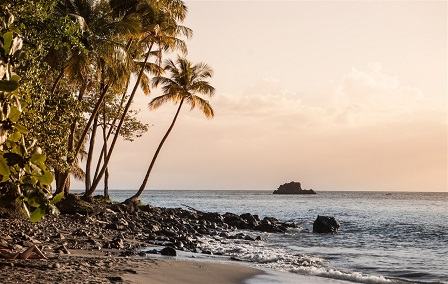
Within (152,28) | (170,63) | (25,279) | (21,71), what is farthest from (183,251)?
(170,63)

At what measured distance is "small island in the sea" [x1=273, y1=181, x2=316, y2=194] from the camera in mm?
184875

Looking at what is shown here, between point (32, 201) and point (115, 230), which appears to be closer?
point (32, 201)

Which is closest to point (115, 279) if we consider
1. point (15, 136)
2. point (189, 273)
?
point (189, 273)

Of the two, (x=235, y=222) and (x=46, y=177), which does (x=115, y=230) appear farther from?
(x=46, y=177)

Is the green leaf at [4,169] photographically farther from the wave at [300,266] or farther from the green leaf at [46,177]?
the wave at [300,266]

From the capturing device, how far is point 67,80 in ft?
82.5

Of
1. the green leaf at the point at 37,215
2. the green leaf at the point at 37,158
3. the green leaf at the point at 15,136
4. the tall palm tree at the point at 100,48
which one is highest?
the tall palm tree at the point at 100,48

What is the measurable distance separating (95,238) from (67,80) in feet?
40.9

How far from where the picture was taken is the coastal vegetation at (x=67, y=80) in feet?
8.31

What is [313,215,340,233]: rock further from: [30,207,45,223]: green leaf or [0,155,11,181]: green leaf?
[0,155,11,181]: green leaf

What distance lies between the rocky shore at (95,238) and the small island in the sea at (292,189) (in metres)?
154

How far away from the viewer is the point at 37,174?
2469 millimetres

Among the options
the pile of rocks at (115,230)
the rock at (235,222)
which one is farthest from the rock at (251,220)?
the rock at (235,222)

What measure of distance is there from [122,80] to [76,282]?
1874 cm
